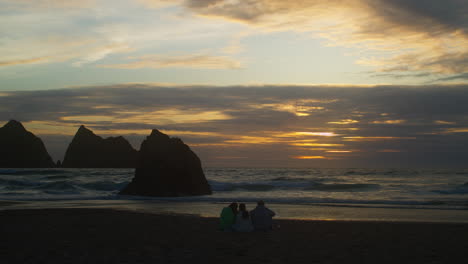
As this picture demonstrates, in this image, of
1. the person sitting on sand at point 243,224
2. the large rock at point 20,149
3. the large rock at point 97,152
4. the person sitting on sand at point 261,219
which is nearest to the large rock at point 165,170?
the person sitting on sand at point 261,219

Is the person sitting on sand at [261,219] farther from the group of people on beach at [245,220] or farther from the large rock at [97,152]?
the large rock at [97,152]

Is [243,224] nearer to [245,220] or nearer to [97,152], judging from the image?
[245,220]

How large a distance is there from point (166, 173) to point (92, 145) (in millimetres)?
138189

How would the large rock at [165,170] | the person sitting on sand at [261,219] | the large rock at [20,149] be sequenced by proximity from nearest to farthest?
the person sitting on sand at [261,219]
the large rock at [165,170]
the large rock at [20,149]

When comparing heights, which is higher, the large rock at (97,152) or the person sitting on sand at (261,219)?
the person sitting on sand at (261,219)

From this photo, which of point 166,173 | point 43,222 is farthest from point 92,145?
point 43,222

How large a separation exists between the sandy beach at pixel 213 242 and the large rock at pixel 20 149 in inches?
6425

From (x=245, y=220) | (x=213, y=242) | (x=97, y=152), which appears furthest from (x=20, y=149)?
(x=213, y=242)

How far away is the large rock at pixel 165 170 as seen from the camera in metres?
33.1

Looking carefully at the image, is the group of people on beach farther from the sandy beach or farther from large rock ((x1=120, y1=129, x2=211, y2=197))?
large rock ((x1=120, y1=129, x2=211, y2=197))

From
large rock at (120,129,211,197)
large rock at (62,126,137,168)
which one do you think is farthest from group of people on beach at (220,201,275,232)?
large rock at (62,126,137,168)

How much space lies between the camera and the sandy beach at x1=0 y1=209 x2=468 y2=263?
986cm

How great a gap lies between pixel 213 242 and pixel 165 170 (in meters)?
21.9

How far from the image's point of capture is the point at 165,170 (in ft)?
110
